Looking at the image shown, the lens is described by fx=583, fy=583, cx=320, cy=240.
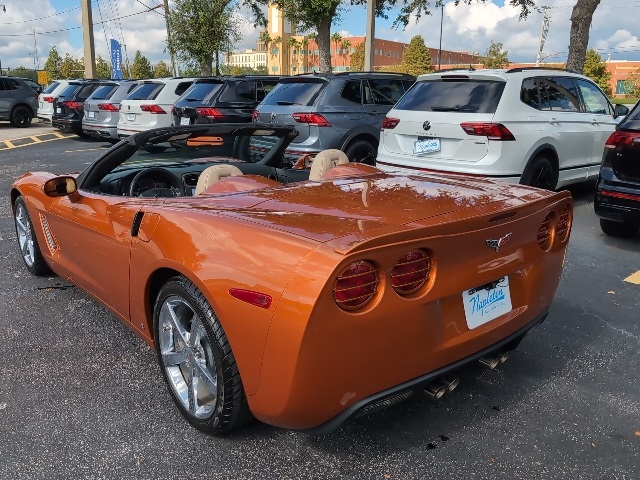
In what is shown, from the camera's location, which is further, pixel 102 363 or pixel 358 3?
pixel 358 3

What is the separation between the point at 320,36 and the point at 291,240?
19546 mm

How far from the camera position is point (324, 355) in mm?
2018

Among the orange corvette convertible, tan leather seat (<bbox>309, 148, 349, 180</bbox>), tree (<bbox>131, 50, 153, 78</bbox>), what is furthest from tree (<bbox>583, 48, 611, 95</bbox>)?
the orange corvette convertible

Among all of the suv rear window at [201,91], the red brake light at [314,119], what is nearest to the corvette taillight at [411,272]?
the red brake light at [314,119]

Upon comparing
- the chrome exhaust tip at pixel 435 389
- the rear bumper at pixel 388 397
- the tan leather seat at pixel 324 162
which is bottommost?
the chrome exhaust tip at pixel 435 389

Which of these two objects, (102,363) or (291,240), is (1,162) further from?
(291,240)

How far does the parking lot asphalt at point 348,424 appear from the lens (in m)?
2.42

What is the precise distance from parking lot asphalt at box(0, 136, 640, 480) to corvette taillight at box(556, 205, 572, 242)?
0.79m

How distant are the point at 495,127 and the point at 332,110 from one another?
2.97 meters

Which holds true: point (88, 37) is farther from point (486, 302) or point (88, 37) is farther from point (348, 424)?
point (486, 302)

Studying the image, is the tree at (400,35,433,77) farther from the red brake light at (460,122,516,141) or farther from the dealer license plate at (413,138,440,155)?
the red brake light at (460,122,516,141)

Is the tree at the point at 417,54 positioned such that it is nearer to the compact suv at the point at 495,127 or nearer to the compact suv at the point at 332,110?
the compact suv at the point at 332,110

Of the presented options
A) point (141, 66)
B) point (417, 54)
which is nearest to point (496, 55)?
point (417, 54)

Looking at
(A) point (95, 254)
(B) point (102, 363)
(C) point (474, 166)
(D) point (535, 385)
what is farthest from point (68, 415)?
(C) point (474, 166)
